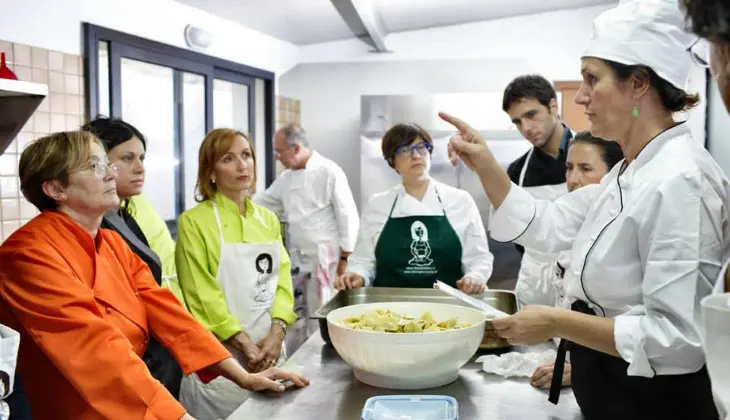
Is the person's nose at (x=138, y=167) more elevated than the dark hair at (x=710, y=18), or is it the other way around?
the dark hair at (x=710, y=18)

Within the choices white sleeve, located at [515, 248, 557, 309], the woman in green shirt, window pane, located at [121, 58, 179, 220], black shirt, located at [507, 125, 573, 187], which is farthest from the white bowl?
window pane, located at [121, 58, 179, 220]

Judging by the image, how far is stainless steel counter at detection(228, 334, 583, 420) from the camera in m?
1.35

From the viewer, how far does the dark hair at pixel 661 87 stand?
1206mm

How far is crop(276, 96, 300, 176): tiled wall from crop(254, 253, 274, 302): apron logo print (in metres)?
2.94

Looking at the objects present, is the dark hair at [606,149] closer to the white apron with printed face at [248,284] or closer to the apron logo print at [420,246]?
the apron logo print at [420,246]

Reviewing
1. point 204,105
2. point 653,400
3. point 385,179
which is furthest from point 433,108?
point 653,400

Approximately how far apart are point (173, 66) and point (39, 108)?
4.13 feet

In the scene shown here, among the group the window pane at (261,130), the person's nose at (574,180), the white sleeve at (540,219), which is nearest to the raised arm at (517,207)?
the white sleeve at (540,219)

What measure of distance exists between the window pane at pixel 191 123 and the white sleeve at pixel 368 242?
1840 millimetres

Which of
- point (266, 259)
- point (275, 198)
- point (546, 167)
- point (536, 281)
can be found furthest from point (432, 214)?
point (275, 198)

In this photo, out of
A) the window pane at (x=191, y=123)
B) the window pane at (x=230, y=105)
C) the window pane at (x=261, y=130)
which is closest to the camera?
the window pane at (x=191, y=123)

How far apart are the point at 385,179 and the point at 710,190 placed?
378 centimetres

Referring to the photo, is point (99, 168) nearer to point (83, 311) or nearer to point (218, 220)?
point (83, 311)

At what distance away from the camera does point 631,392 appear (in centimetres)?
117
